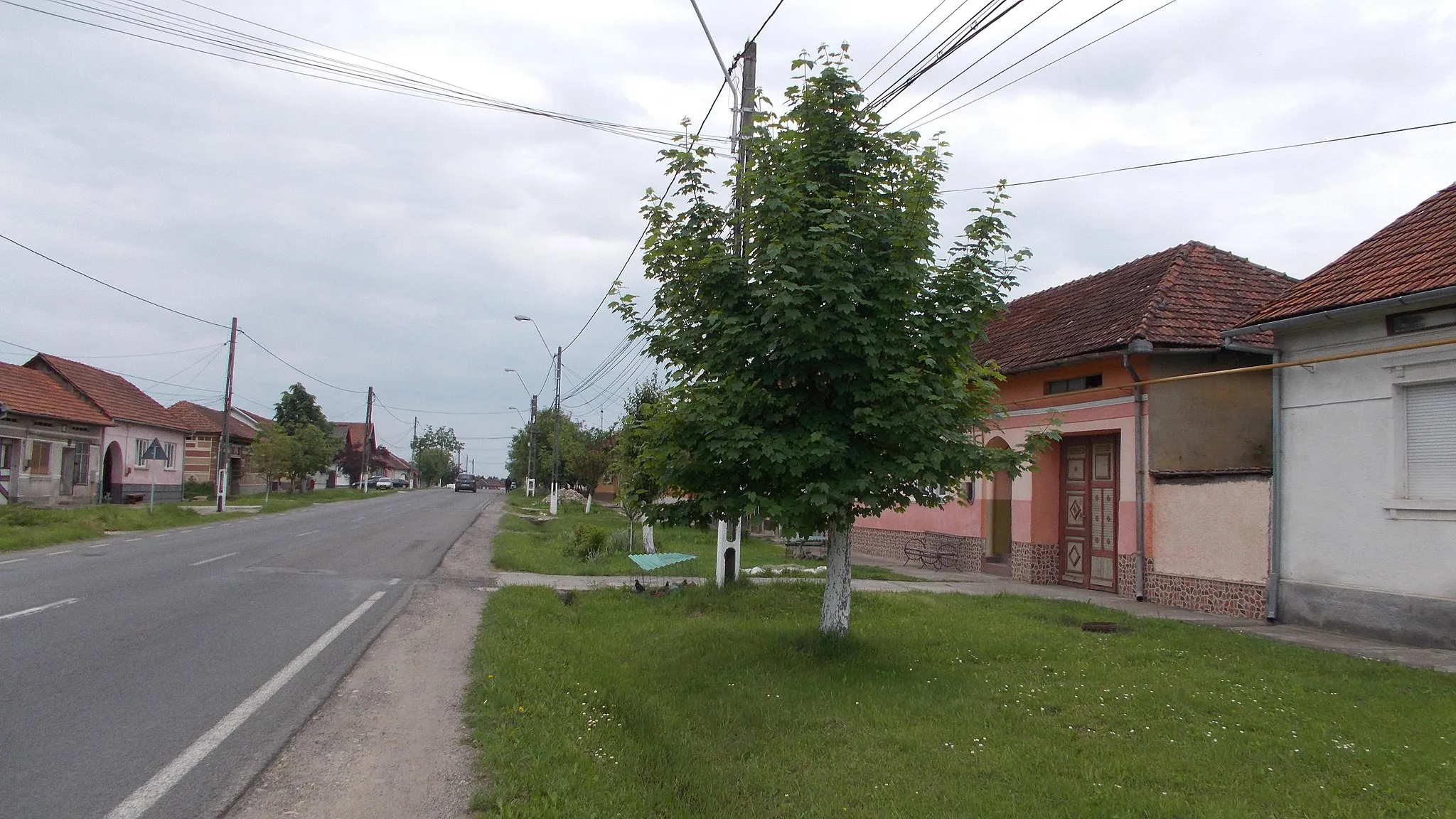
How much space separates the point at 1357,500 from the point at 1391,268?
2.72 metres

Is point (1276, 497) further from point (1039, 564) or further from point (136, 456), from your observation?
point (136, 456)

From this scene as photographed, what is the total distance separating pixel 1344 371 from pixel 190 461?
5528cm

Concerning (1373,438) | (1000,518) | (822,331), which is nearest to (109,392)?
(1000,518)

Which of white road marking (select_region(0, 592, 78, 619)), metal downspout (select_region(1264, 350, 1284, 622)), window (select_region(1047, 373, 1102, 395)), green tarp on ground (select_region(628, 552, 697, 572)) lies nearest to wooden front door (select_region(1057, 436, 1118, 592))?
window (select_region(1047, 373, 1102, 395))

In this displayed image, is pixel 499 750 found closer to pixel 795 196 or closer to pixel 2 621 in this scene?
pixel 795 196

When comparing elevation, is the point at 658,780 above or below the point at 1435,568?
below

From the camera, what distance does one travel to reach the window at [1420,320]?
9.76m

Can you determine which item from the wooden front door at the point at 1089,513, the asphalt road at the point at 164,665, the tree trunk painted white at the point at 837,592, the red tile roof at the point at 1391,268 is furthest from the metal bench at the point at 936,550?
the tree trunk painted white at the point at 837,592

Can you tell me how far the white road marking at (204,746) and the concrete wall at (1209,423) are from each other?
11.4m

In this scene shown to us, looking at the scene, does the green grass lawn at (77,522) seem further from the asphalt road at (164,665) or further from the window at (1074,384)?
the window at (1074,384)

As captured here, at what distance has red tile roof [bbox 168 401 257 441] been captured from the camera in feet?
166

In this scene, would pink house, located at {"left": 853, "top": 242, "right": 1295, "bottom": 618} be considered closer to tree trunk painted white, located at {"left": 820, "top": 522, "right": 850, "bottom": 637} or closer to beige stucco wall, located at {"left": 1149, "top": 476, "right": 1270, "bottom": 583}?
beige stucco wall, located at {"left": 1149, "top": 476, "right": 1270, "bottom": 583}

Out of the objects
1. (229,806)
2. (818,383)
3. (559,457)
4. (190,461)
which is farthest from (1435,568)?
(190,461)

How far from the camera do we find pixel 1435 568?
977cm
